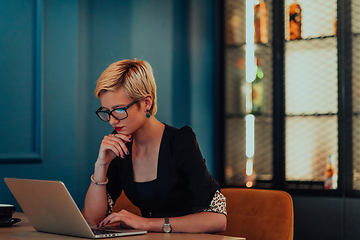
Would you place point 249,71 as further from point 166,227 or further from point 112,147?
point 166,227

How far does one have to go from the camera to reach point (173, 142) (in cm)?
154

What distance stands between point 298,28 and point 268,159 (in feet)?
3.14

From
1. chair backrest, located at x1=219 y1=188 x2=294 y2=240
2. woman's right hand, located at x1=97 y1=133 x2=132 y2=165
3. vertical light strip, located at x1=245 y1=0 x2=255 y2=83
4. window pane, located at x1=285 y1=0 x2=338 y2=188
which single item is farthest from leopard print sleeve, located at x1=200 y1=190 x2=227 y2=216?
vertical light strip, located at x1=245 y1=0 x2=255 y2=83

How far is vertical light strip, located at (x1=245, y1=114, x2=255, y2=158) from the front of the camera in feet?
9.62

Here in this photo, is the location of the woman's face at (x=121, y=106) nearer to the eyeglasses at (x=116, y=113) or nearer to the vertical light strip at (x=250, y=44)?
the eyeglasses at (x=116, y=113)

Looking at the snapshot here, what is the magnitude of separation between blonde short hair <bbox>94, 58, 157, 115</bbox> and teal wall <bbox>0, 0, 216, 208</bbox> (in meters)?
0.55

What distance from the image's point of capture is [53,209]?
107 centimetres

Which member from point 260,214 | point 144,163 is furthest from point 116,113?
point 260,214

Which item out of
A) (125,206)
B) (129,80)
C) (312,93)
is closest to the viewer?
(129,80)

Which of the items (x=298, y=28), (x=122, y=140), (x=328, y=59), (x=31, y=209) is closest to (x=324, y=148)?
(x=328, y=59)

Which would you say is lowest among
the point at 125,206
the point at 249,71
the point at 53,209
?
the point at 125,206

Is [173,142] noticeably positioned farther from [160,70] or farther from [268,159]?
[268,159]

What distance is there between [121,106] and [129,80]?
101 millimetres

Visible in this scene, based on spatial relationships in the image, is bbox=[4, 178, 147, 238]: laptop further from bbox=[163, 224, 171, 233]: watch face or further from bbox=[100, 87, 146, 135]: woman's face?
bbox=[100, 87, 146, 135]: woman's face
